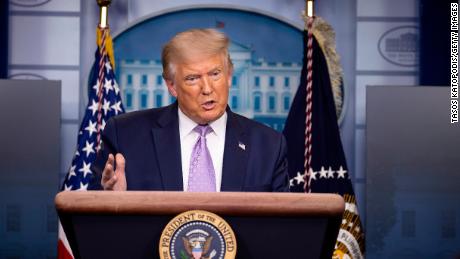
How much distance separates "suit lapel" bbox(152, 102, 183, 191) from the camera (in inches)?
83.1

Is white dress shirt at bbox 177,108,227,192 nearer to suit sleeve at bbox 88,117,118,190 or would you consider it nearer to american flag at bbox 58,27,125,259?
suit sleeve at bbox 88,117,118,190

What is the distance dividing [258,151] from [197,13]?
2383 mm

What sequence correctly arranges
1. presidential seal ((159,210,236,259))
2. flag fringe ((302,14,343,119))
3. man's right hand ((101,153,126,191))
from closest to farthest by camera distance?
presidential seal ((159,210,236,259)) < man's right hand ((101,153,126,191)) < flag fringe ((302,14,343,119))

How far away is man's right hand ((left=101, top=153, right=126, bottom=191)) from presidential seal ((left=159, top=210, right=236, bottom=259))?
1.23 feet

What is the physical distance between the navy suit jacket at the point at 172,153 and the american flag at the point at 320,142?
67.5 inches

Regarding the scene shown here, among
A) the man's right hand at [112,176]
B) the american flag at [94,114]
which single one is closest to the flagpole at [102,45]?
the american flag at [94,114]

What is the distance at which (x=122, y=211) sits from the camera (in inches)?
58.3

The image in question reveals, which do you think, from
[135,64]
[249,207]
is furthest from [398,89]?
[249,207]

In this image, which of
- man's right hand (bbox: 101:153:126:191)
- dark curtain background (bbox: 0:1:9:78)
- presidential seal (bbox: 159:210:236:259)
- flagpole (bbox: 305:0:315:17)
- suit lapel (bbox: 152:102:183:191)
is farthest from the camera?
dark curtain background (bbox: 0:1:9:78)

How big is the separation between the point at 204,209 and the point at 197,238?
2.2 inches

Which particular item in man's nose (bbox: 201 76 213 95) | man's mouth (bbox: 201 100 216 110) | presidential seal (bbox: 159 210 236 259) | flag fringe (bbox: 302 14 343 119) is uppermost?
flag fringe (bbox: 302 14 343 119)

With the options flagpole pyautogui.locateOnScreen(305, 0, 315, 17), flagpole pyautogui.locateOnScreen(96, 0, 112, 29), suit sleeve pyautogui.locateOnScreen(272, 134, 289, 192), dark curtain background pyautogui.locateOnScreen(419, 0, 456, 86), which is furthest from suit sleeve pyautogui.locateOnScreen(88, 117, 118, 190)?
dark curtain background pyautogui.locateOnScreen(419, 0, 456, 86)

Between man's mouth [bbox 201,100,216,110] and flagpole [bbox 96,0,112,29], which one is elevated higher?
flagpole [bbox 96,0,112,29]

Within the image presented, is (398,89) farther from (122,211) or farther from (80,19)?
(122,211)
